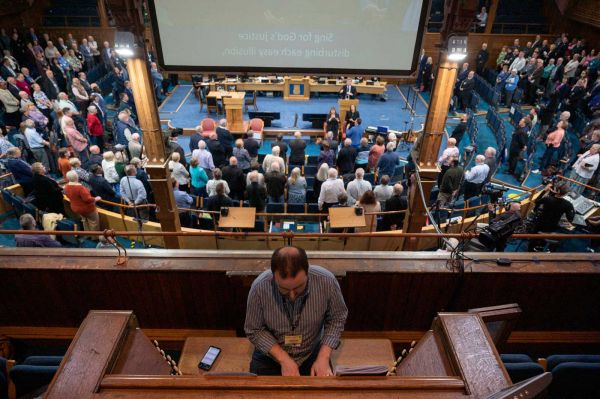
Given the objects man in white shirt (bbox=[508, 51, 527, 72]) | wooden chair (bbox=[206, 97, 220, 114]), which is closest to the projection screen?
wooden chair (bbox=[206, 97, 220, 114])

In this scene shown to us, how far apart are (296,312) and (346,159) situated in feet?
18.8

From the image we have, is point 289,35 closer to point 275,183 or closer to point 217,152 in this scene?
point 275,183

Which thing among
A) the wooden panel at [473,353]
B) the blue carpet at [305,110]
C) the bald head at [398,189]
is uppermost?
the wooden panel at [473,353]

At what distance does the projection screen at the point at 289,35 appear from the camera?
12.5 feet

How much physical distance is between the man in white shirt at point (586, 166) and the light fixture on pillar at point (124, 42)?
7648 mm

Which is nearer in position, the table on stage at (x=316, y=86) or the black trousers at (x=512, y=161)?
the black trousers at (x=512, y=161)

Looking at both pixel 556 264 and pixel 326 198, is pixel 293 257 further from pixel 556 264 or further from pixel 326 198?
pixel 326 198

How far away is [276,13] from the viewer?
381 centimetres

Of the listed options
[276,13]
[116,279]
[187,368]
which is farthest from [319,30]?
[187,368]

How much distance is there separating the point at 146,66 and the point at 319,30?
6.87 ft

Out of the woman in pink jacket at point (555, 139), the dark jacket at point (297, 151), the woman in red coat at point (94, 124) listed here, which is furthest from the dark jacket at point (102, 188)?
the woman in pink jacket at point (555, 139)

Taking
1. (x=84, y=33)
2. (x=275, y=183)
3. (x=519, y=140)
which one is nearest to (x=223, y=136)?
(x=275, y=183)

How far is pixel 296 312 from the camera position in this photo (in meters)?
2.42

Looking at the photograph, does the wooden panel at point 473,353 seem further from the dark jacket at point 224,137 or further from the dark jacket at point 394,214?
the dark jacket at point 224,137
